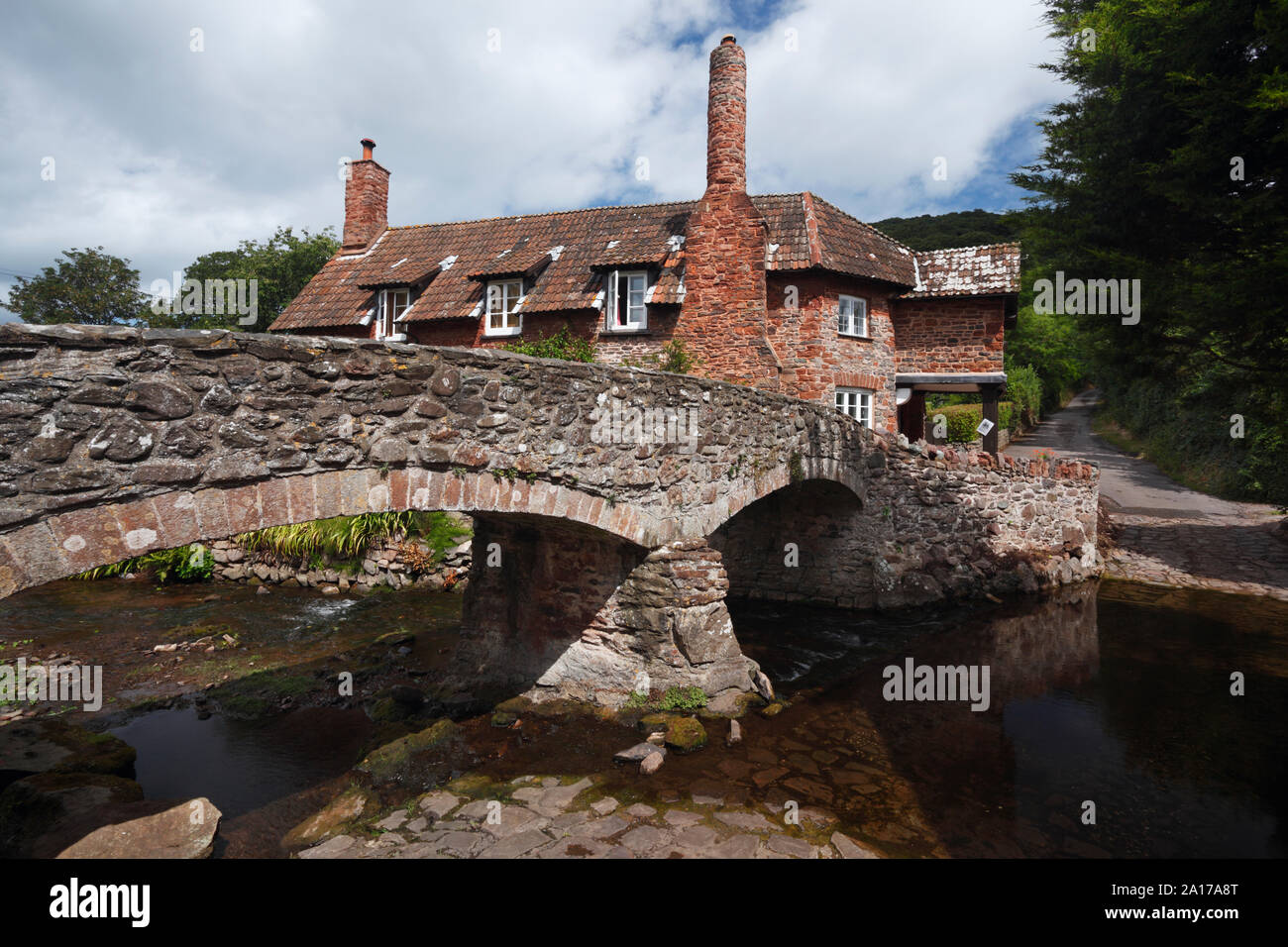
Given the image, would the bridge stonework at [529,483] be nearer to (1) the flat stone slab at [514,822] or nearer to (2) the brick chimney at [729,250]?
(1) the flat stone slab at [514,822]

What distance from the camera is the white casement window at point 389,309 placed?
19.1 meters

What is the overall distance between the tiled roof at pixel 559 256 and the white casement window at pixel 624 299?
0.38m

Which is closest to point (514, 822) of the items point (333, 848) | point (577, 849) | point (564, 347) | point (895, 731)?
point (577, 849)

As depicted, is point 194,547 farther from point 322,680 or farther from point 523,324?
point 523,324

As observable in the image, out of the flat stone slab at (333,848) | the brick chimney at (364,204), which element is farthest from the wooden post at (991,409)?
the brick chimney at (364,204)

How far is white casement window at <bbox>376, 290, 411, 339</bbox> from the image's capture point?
62.8 feet

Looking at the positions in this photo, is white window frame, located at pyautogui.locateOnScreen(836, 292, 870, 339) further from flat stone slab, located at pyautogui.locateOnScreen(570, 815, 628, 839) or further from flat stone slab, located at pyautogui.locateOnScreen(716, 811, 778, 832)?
flat stone slab, located at pyautogui.locateOnScreen(570, 815, 628, 839)

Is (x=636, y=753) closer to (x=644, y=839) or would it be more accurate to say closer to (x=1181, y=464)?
(x=644, y=839)

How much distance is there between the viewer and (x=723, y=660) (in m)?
7.42

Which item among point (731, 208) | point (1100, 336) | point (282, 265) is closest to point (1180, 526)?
point (1100, 336)

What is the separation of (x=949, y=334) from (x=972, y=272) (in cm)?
168

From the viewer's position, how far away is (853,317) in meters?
16.3

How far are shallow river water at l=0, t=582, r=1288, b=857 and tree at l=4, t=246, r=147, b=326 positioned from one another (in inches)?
947

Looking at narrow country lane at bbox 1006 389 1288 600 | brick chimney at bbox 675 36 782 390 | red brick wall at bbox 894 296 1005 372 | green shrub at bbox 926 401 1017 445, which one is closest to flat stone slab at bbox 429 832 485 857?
brick chimney at bbox 675 36 782 390
